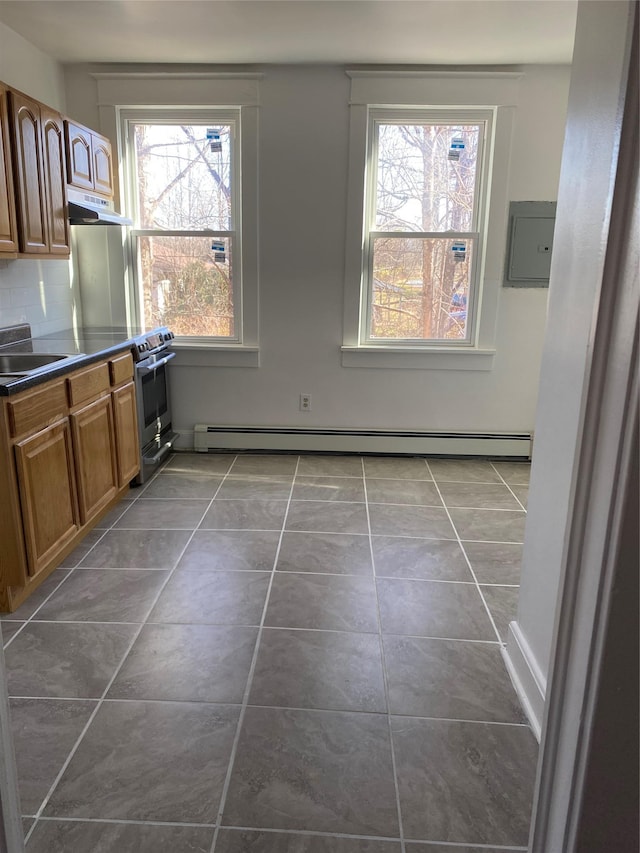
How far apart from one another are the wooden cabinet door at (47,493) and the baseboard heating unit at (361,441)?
1.67 meters

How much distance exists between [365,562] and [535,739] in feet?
3.83

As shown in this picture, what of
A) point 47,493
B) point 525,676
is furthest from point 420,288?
point 525,676

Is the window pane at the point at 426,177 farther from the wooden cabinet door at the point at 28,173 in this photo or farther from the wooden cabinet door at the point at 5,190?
the wooden cabinet door at the point at 5,190

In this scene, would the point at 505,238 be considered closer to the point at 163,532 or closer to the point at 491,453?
the point at 491,453

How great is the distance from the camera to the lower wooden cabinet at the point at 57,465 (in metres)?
2.28

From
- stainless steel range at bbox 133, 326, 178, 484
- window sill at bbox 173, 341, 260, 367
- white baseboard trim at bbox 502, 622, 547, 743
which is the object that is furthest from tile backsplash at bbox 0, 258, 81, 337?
white baseboard trim at bbox 502, 622, 547, 743

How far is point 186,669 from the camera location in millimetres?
2035

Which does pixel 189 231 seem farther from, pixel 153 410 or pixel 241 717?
pixel 241 717

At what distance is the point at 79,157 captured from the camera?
133 inches

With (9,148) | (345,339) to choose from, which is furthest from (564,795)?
(345,339)

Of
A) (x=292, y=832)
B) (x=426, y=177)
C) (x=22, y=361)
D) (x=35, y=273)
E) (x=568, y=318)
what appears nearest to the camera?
(x=292, y=832)

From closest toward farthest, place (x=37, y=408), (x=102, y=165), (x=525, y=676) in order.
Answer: (x=525, y=676) → (x=37, y=408) → (x=102, y=165)

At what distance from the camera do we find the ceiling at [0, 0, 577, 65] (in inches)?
113

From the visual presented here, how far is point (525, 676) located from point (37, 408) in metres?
1.99
